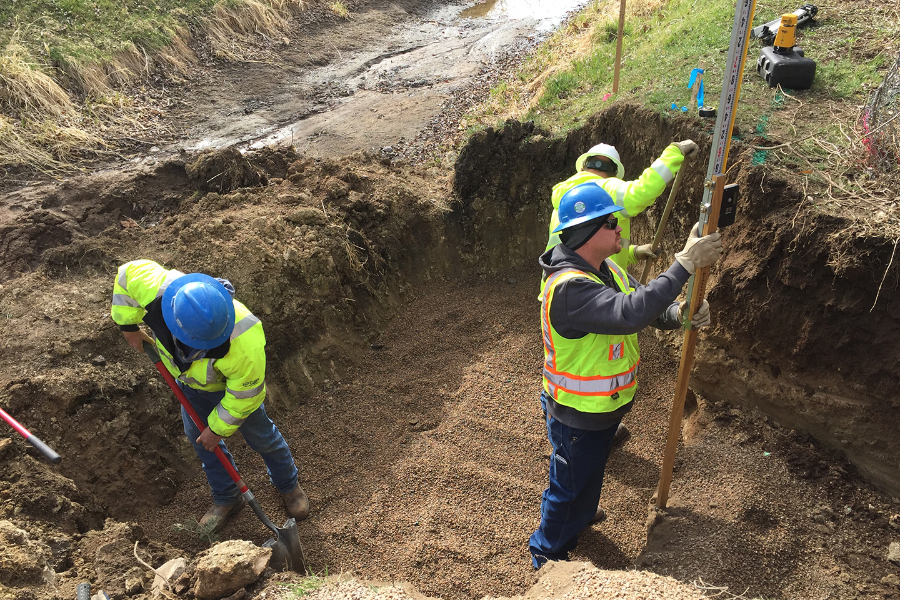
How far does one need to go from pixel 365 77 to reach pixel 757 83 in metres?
8.15

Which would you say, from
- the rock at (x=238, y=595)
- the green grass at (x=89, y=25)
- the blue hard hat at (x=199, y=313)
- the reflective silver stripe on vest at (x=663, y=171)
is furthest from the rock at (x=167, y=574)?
the green grass at (x=89, y=25)

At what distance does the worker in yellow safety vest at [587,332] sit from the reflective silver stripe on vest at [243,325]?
1738 millimetres

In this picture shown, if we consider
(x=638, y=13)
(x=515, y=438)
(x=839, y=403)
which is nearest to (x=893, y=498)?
(x=839, y=403)

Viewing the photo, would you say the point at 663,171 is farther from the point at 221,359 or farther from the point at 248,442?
the point at 248,442

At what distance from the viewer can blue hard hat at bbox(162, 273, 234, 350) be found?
3.01m

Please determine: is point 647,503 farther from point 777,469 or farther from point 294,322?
point 294,322

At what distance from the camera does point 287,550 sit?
12.0ft

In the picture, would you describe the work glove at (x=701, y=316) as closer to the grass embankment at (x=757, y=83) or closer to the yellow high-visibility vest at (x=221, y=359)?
the grass embankment at (x=757, y=83)

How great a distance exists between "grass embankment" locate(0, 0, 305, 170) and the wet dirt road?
2.95ft

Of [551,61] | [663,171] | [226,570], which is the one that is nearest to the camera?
[226,570]

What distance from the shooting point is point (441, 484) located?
431cm

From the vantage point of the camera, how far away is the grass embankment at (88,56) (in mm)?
7570

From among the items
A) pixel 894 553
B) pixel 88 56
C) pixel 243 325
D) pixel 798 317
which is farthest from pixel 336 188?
pixel 88 56

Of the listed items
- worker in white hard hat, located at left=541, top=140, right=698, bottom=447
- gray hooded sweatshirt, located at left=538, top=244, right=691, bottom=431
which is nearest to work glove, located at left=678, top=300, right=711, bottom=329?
gray hooded sweatshirt, located at left=538, top=244, right=691, bottom=431
